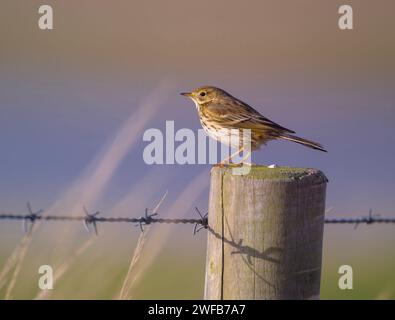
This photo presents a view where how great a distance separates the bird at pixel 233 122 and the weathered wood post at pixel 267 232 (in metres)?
2.52

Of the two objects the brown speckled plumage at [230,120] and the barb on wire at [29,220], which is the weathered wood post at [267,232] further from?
the brown speckled plumage at [230,120]

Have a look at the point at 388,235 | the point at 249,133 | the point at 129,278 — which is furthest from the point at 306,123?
the point at 129,278

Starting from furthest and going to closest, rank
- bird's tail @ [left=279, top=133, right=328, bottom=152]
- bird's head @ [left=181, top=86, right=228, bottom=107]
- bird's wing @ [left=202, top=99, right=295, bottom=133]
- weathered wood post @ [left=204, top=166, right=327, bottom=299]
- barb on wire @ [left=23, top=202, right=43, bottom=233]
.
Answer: bird's head @ [left=181, top=86, right=228, bottom=107]
bird's wing @ [left=202, top=99, right=295, bottom=133]
bird's tail @ [left=279, top=133, right=328, bottom=152]
barb on wire @ [left=23, top=202, right=43, bottom=233]
weathered wood post @ [left=204, top=166, right=327, bottom=299]

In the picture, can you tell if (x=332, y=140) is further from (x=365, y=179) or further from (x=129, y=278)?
(x=129, y=278)

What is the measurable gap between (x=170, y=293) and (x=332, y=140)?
28.1 feet

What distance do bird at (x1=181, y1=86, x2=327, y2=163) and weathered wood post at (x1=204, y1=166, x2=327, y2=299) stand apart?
252cm

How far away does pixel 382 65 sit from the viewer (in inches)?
878

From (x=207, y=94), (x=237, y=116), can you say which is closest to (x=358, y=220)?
(x=237, y=116)

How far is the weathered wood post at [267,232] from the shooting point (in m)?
5.10

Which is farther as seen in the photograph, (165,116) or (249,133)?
(165,116)

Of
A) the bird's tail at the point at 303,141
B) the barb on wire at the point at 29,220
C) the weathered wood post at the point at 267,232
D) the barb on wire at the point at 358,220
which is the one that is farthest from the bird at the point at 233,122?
the barb on wire at the point at 29,220

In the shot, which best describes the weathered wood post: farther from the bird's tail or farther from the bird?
the bird

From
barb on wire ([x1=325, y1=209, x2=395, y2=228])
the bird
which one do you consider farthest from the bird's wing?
barb on wire ([x1=325, y1=209, x2=395, y2=228])

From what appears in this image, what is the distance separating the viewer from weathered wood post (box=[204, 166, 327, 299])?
510cm
